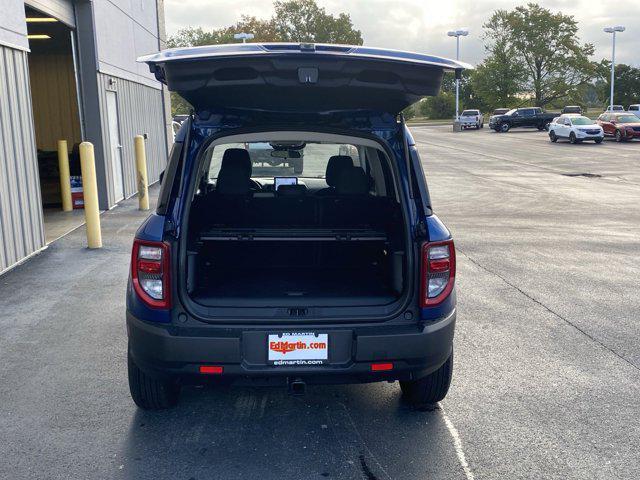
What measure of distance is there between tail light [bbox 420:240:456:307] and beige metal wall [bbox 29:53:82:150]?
47.7ft

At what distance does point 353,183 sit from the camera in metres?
4.57

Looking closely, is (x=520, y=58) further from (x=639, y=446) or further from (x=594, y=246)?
(x=639, y=446)

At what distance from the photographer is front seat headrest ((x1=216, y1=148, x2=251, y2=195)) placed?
445cm

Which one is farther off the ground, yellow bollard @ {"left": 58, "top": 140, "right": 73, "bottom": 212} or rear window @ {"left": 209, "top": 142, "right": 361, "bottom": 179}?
rear window @ {"left": 209, "top": 142, "right": 361, "bottom": 179}

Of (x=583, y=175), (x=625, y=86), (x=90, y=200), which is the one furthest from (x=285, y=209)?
(x=625, y=86)

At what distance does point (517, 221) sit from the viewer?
12.1 meters

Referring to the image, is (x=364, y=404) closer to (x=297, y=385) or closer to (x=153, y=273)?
(x=297, y=385)

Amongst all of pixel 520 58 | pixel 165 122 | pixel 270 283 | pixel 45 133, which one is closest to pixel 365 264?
pixel 270 283

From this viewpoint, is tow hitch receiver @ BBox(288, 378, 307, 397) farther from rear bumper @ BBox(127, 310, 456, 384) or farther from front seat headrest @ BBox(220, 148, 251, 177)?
front seat headrest @ BBox(220, 148, 251, 177)

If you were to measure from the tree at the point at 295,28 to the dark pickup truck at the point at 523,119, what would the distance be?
3439 centimetres

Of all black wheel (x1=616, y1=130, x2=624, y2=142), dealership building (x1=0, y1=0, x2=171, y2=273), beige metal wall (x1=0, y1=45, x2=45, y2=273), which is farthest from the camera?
black wheel (x1=616, y1=130, x2=624, y2=142)

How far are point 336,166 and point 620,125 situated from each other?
34.0m

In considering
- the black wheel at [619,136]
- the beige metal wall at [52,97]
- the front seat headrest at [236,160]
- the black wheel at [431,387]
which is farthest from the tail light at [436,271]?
the black wheel at [619,136]

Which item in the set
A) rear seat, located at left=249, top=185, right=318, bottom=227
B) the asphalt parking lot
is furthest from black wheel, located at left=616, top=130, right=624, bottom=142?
rear seat, located at left=249, top=185, right=318, bottom=227
